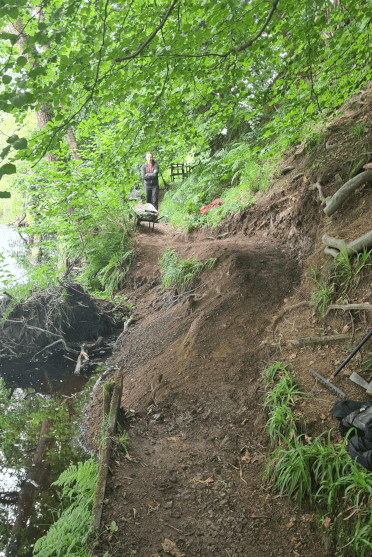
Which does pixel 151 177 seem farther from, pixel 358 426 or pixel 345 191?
pixel 358 426

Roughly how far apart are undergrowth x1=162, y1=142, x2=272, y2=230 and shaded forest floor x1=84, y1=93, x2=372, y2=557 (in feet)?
2.28

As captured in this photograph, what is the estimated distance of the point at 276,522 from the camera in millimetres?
2703

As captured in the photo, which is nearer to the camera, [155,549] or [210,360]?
[155,549]

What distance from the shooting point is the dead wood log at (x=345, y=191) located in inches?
191

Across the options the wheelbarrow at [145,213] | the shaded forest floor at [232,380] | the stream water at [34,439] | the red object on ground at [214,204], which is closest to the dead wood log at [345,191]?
the shaded forest floor at [232,380]

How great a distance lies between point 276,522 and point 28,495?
10.1ft

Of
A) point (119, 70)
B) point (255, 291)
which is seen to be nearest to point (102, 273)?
point (255, 291)

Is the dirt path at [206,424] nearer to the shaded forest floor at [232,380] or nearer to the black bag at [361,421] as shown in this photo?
the shaded forest floor at [232,380]

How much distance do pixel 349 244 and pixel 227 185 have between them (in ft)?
22.9

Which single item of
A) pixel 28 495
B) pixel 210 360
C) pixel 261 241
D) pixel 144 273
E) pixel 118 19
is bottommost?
pixel 28 495

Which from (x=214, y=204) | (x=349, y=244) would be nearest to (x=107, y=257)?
(x=214, y=204)

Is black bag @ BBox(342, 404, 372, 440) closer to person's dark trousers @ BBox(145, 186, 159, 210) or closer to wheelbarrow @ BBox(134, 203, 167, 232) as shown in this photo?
wheelbarrow @ BBox(134, 203, 167, 232)

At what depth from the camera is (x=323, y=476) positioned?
2629 mm

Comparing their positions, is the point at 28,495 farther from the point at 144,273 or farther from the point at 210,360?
the point at 144,273
